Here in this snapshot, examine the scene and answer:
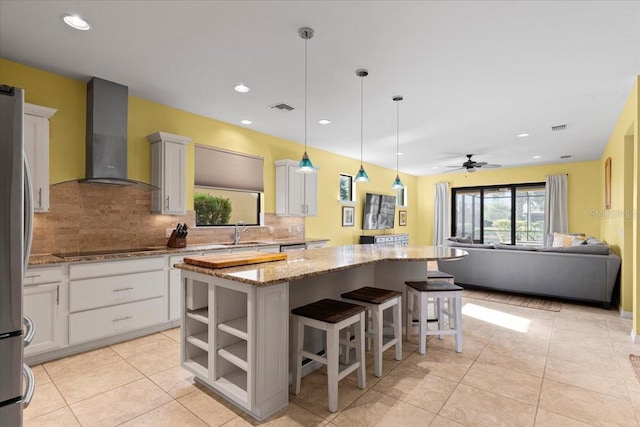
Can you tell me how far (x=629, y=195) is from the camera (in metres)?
4.04

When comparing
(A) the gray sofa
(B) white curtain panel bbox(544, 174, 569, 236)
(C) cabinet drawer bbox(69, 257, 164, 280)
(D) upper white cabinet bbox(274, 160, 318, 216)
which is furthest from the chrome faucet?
(B) white curtain panel bbox(544, 174, 569, 236)

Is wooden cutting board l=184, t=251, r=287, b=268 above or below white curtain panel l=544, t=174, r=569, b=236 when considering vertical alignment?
below

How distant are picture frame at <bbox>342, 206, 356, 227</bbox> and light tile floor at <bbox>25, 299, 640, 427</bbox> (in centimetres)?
391

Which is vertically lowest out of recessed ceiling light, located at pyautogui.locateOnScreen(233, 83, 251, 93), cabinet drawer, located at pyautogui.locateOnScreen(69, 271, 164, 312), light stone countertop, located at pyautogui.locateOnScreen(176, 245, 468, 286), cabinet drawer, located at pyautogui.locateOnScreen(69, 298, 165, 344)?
cabinet drawer, located at pyautogui.locateOnScreen(69, 298, 165, 344)

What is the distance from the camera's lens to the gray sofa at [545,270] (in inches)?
180

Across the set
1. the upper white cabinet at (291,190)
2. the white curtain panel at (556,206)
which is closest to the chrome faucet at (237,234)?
the upper white cabinet at (291,190)

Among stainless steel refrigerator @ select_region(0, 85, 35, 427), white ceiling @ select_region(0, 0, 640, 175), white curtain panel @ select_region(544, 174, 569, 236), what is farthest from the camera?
white curtain panel @ select_region(544, 174, 569, 236)

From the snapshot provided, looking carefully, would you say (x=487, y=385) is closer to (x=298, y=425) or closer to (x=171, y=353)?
(x=298, y=425)

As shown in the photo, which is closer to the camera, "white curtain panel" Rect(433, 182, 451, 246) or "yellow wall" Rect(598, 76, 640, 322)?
"yellow wall" Rect(598, 76, 640, 322)

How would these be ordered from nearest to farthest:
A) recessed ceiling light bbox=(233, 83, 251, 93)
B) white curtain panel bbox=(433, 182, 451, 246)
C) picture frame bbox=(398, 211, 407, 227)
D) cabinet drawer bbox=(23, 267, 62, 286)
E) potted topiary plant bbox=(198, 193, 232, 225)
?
cabinet drawer bbox=(23, 267, 62, 286)
recessed ceiling light bbox=(233, 83, 251, 93)
potted topiary plant bbox=(198, 193, 232, 225)
picture frame bbox=(398, 211, 407, 227)
white curtain panel bbox=(433, 182, 451, 246)

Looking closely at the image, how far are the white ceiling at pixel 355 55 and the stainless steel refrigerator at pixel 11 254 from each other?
1.52 metres

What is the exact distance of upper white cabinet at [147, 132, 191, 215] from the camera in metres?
3.85

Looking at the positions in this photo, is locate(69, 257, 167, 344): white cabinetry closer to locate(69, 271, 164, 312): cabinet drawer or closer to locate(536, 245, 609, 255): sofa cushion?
locate(69, 271, 164, 312): cabinet drawer

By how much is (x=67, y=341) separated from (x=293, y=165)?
3675 millimetres
